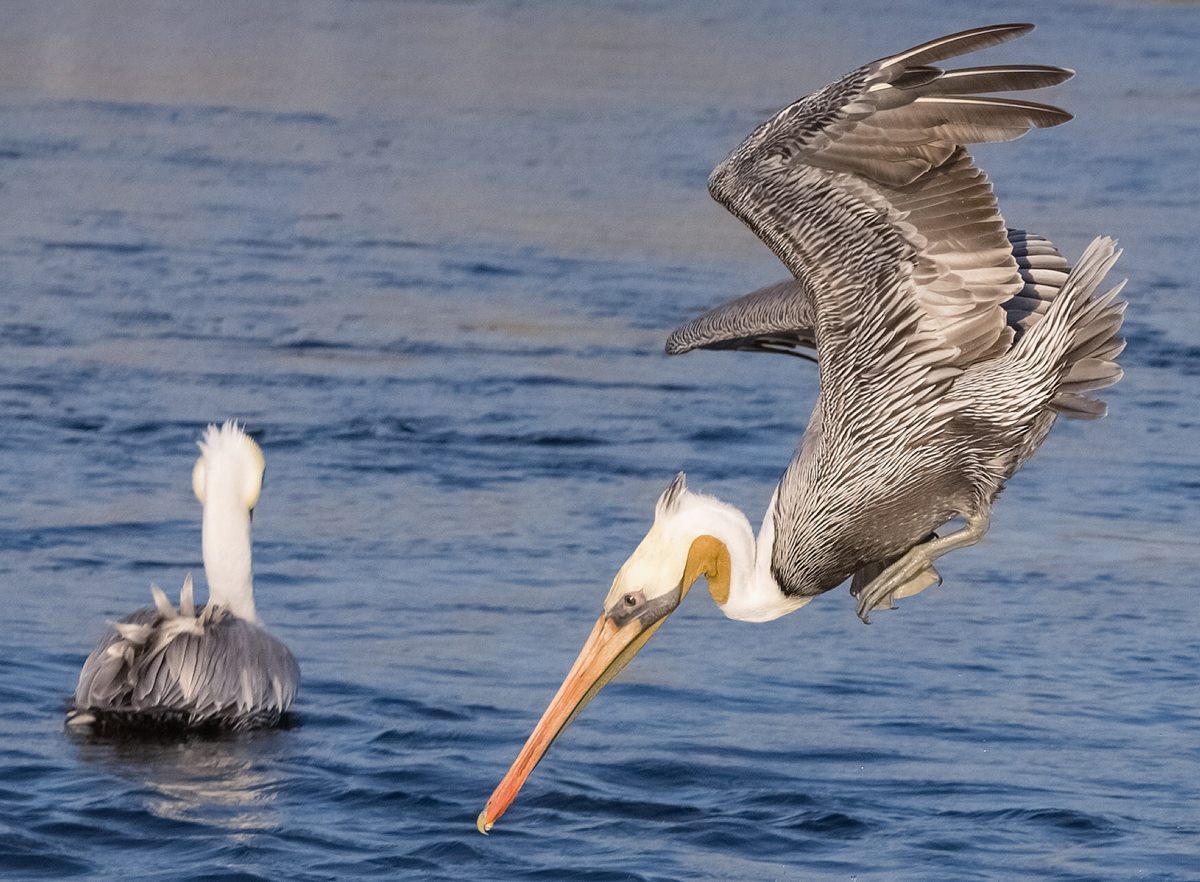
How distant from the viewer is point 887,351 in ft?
18.1

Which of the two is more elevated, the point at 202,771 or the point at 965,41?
the point at 965,41

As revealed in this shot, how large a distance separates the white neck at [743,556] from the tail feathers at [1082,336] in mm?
799

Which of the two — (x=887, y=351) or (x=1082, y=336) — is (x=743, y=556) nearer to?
(x=887, y=351)

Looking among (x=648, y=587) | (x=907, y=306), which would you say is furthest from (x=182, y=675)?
(x=907, y=306)

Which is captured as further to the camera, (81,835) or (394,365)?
(394,365)

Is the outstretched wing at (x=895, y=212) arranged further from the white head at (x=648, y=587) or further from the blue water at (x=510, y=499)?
the blue water at (x=510, y=499)

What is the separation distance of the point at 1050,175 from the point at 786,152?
874 centimetres

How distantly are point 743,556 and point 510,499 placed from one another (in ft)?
9.75

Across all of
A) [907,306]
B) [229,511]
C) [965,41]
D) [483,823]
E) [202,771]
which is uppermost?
[965,41]

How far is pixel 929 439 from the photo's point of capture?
5645 millimetres

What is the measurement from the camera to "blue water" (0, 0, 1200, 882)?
6055 millimetres

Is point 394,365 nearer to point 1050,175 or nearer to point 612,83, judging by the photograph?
point 1050,175

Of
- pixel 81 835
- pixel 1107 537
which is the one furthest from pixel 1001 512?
pixel 81 835

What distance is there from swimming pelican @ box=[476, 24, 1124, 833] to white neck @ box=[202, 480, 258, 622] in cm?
164
